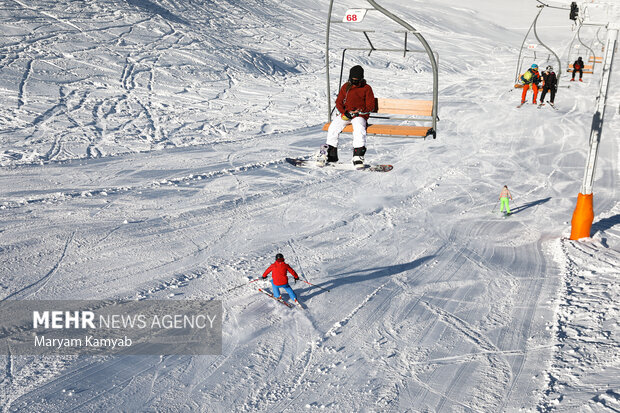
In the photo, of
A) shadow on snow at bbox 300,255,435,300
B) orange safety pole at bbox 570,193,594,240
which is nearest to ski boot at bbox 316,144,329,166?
shadow on snow at bbox 300,255,435,300

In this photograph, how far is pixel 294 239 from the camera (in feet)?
37.0

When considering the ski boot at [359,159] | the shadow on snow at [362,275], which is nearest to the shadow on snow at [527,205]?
the shadow on snow at [362,275]

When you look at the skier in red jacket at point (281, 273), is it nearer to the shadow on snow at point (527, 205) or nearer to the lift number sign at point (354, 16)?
the lift number sign at point (354, 16)

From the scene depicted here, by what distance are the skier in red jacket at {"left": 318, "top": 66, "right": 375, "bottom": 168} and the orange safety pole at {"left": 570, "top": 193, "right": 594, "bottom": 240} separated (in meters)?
5.72

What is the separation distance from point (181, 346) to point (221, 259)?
2896mm

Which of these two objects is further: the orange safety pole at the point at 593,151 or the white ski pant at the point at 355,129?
the orange safety pole at the point at 593,151

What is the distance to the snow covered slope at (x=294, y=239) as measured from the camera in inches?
267

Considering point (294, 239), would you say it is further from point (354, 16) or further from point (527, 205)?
point (527, 205)

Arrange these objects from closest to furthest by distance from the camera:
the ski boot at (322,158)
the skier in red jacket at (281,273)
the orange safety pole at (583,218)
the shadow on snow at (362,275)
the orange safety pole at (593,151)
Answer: the skier in red jacket at (281,273)
the ski boot at (322,158)
the shadow on snow at (362,275)
the orange safety pole at (593,151)
the orange safety pole at (583,218)

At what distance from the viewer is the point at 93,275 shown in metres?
9.30

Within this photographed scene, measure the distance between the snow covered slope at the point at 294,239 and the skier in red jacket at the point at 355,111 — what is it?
7.97ft

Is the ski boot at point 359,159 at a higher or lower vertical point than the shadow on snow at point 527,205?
higher

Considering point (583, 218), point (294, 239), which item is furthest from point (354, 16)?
point (583, 218)

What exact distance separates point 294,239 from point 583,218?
6.15 m
